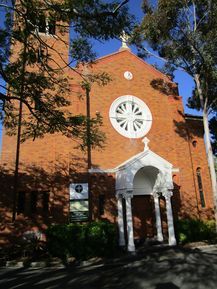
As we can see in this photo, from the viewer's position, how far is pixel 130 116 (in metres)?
19.7

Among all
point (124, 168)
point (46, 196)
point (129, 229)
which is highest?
point (124, 168)

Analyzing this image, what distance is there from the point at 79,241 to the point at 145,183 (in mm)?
6506

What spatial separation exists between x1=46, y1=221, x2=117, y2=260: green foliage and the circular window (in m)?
7.04

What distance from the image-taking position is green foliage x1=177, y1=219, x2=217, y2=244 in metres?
17.2

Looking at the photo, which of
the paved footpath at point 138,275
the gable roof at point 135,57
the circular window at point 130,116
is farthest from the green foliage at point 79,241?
the gable roof at point 135,57

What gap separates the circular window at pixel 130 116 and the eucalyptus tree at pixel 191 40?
337 cm

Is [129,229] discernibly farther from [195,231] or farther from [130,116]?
[130,116]

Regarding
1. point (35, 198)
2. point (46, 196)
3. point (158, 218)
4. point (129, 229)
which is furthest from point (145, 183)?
point (35, 198)

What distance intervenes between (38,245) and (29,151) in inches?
210

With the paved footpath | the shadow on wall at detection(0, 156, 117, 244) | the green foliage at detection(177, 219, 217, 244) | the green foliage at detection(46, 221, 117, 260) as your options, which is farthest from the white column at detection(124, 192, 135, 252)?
the green foliage at detection(177, 219, 217, 244)

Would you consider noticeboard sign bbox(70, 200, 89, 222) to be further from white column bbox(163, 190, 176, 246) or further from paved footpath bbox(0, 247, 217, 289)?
white column bbox(163, 190, 176, 246)

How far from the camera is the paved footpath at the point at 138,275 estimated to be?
914cm

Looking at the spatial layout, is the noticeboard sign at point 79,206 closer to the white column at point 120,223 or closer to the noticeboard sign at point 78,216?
the noticeboard sign at point 78,216

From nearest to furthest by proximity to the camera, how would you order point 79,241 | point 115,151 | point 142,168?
point 79,241 < point 142,168 < point 115,151
